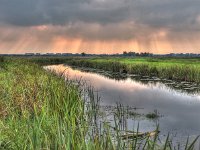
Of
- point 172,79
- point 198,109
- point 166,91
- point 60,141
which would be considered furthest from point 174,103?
point 60,141

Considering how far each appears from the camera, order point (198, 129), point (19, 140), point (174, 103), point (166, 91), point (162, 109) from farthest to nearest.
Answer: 1. point (166, 91)
2. point (174, 103)
3. point (162, 109)
4. point (198, 129)
5. point (19, 140)

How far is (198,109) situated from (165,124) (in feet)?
17.5

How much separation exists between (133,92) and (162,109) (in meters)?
8.51

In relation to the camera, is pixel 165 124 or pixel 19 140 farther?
pixel 165 124

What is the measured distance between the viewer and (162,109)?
1892cm

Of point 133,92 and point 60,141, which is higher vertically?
point 60,141

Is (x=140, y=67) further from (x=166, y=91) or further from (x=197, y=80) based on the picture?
(x=166, y=91)

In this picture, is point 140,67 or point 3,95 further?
point 140,67

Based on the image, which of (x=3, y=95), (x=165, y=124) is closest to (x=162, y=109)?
(x=165, y=124)

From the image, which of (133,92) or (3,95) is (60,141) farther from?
(133,92)

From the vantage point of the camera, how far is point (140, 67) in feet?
150

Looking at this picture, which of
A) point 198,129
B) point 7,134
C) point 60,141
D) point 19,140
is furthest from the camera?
point 198,129

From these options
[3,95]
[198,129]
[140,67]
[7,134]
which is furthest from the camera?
[140,67]

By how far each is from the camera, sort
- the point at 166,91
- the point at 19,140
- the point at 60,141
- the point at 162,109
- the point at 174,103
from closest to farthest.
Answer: the point at 60,141 → the point at 19,140 → the point at 162,109 → the point at 174,103 → the point at 166,91
